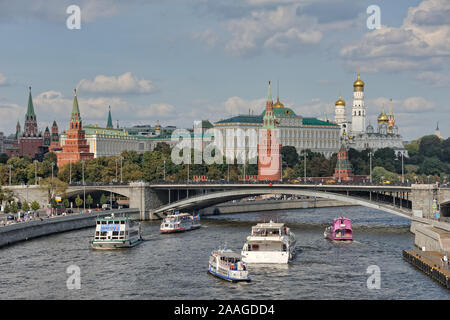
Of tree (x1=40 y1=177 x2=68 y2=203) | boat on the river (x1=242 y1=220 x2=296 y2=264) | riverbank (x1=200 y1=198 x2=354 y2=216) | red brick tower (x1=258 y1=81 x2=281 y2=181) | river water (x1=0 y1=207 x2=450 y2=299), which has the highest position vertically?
red brick tower (x1=258 y1=81 x2=281 y2=181)

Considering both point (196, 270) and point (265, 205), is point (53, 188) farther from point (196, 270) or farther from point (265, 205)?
point (196, 270)

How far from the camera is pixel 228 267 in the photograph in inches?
2571

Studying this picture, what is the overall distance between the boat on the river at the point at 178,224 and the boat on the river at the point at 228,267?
34.1m

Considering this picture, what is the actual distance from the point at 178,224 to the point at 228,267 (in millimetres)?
39035

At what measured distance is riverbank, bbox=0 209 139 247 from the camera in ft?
286

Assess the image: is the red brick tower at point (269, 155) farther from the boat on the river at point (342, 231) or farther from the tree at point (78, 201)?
the boat on the river at point (342, 231)

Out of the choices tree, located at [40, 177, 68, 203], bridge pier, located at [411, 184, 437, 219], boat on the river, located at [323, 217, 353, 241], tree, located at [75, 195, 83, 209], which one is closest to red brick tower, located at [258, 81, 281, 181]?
tree, located at [40, 177, 68, 203]

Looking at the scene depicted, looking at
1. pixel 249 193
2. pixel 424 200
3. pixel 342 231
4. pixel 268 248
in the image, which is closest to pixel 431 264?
pixel 268 248

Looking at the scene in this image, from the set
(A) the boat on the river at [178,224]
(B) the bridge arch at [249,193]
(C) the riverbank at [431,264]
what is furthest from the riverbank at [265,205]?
(C) the riverbank at [431,264]

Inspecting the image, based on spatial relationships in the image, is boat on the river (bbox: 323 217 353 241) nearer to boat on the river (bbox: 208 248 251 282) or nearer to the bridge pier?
the bridge pier

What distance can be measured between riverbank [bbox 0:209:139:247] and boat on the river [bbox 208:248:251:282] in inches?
1108

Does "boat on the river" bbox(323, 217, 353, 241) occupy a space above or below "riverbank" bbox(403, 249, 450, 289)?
above

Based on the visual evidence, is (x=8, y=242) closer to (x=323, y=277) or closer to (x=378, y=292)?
(x=323, y=277)
